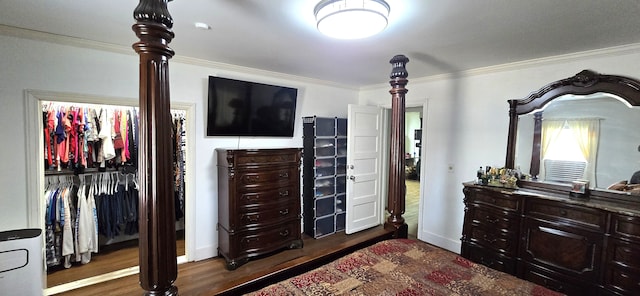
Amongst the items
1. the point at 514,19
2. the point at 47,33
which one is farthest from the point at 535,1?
the point at 47,33

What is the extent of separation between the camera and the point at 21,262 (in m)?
2.05

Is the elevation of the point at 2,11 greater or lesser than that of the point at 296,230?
greater

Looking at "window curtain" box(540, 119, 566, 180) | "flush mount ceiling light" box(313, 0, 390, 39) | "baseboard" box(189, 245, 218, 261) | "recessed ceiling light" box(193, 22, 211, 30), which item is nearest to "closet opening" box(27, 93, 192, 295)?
"baseboard" box(189, 245, 218, 261)

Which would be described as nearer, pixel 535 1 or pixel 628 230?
pixel 535 1

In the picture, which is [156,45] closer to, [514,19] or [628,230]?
[514,19]

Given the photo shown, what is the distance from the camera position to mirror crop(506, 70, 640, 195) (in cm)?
226

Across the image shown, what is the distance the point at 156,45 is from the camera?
1118mm

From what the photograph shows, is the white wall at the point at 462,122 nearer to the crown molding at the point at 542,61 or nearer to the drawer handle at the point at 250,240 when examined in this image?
the crown molding at the point at 542,61

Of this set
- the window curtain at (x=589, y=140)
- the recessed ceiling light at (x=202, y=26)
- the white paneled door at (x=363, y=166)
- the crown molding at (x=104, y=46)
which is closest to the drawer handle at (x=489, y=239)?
the window curtain at (x=589, y=140)

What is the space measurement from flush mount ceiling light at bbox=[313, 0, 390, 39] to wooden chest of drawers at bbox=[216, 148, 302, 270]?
1747 millimetres

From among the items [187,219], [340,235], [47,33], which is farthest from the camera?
[340,235]

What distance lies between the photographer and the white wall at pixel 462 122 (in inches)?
107

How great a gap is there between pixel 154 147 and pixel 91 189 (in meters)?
2.77

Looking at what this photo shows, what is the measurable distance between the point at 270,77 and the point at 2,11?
2.22m
